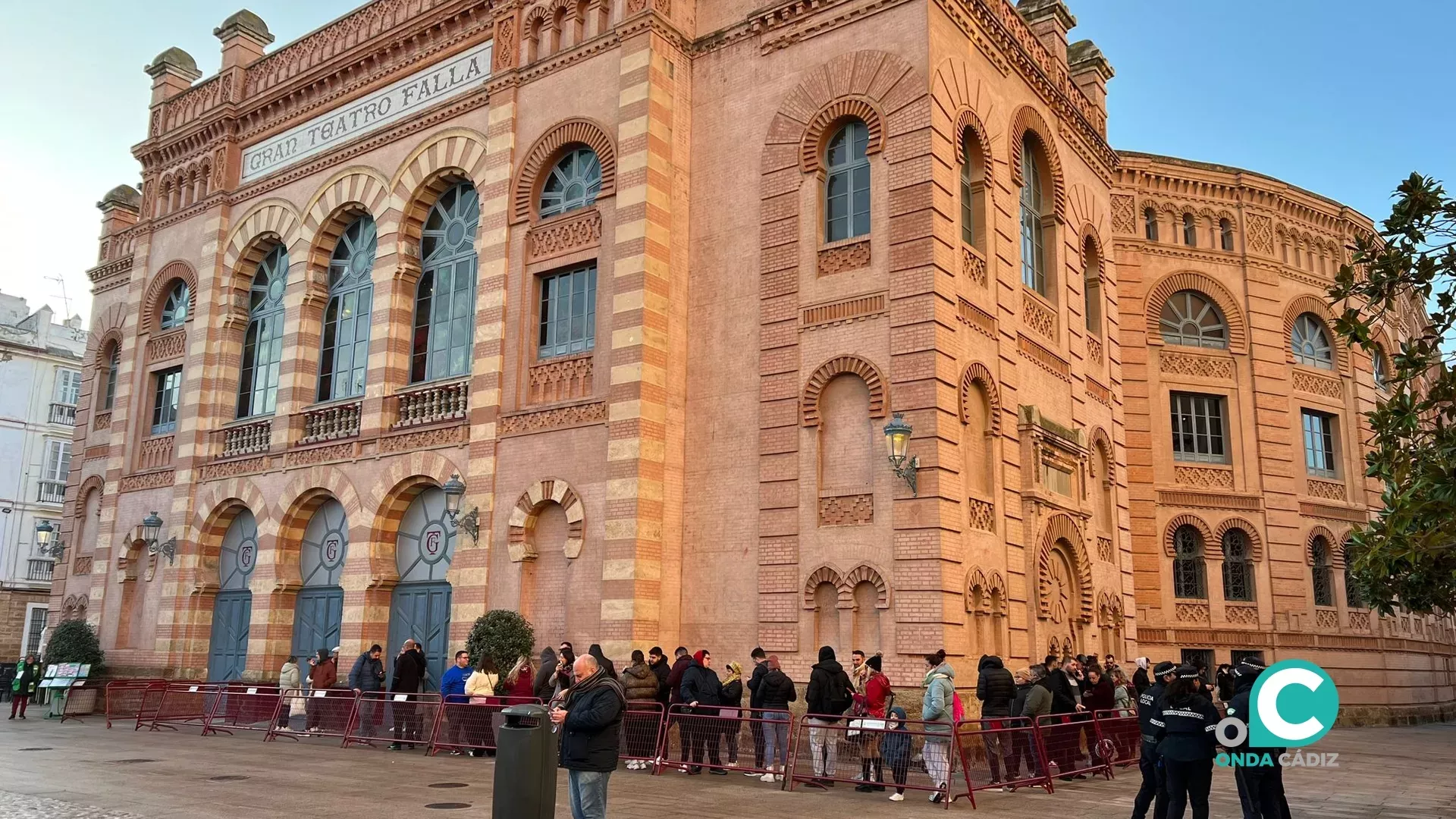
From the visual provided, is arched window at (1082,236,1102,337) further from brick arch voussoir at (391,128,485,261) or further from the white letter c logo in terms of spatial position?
the white letter c logo

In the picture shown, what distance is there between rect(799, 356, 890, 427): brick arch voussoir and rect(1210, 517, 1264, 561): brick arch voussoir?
13922 millimetres

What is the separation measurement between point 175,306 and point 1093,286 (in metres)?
22.1

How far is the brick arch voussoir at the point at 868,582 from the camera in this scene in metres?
16.7

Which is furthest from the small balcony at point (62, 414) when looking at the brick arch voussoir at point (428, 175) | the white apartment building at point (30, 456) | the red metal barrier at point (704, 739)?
the red metal barrier at point (704, 739)

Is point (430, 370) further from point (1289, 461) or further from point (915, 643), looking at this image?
point (1289, 461)

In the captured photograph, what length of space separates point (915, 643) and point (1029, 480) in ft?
15.0

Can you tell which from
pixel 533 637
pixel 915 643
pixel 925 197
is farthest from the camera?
pixel 533 637

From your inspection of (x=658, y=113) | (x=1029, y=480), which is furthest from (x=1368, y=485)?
(x=658, y=113)

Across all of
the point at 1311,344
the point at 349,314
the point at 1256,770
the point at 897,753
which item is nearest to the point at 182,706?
the point at 349,314

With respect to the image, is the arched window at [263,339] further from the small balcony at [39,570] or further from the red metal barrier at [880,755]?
the small balcony at [39,570]

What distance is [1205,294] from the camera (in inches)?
1142

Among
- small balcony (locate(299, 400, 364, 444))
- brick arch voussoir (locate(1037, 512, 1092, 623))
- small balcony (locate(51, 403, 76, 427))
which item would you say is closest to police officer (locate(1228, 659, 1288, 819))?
brick arch voussoir (locate(1037, 512, 1092, 623))

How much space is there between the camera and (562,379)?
20.5 meters

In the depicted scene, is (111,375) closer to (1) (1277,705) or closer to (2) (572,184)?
(2) (572,184)
